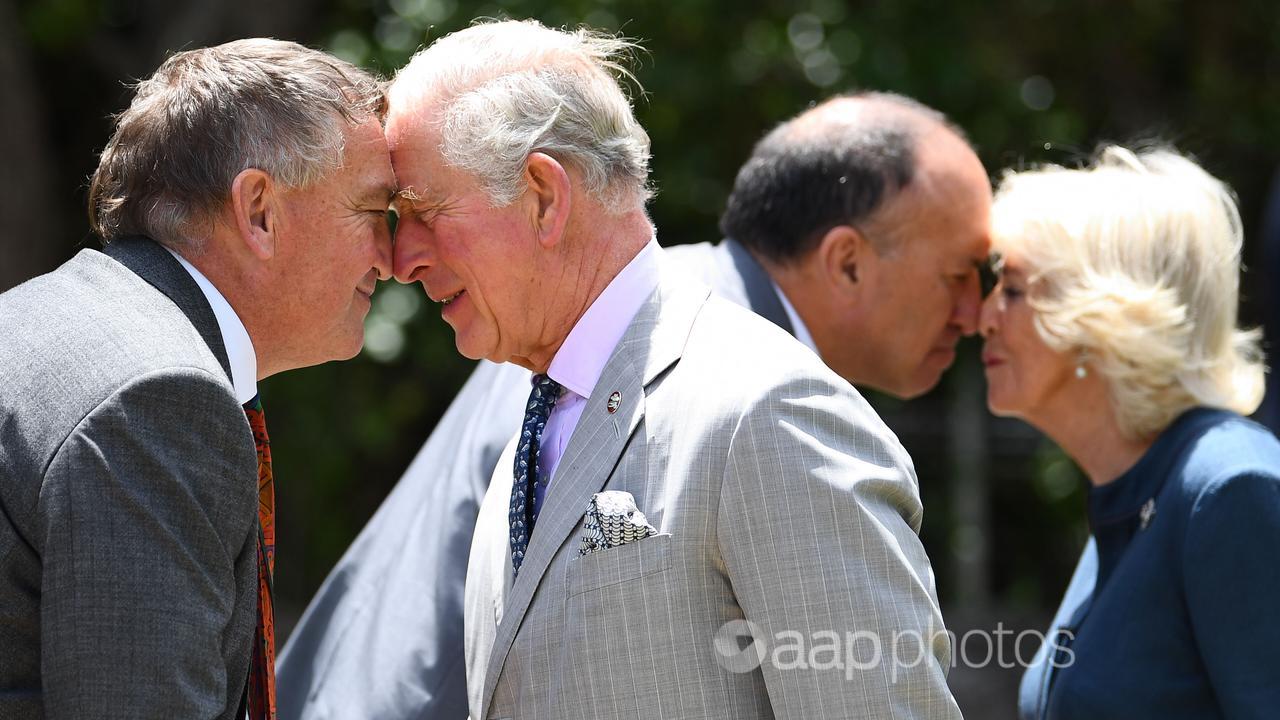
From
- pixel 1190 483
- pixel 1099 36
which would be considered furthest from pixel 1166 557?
pixel 1099 36

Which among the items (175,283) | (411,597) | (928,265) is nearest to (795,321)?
(928,265)

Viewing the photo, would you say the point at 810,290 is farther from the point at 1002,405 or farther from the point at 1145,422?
the point at 1145,422

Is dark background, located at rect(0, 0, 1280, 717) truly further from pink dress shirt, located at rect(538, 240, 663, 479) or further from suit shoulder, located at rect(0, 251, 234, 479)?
A: suit shoulder, located at rect(0, 251, 234, 479)

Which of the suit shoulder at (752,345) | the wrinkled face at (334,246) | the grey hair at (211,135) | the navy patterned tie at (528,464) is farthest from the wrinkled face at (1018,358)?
the grey hair at (211,135)

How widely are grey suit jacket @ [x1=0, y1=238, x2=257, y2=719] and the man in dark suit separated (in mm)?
1160

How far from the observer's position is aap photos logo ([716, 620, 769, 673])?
1.88 metres

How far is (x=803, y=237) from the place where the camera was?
3338mm

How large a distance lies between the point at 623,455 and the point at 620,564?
179mm

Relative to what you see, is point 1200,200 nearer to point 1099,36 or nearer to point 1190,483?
point 1190,483

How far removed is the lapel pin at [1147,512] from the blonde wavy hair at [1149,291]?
0.71 ft

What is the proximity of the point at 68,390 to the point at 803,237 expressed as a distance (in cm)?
204

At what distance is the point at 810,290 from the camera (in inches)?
132

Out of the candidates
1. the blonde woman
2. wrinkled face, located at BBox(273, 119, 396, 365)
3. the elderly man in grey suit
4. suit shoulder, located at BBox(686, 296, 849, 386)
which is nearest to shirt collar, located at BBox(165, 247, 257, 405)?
the elderly man in grey suit

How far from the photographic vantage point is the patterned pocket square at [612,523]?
1.92m
